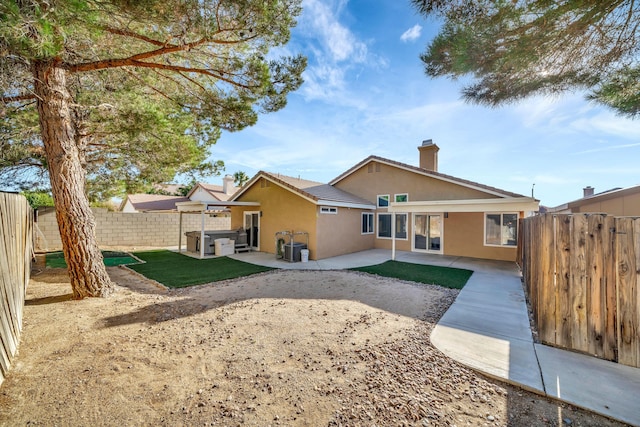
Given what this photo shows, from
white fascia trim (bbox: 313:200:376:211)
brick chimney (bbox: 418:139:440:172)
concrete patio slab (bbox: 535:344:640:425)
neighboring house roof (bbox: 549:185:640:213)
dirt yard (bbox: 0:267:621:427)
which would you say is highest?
brick chimney (bbox: 418:139:440:172)

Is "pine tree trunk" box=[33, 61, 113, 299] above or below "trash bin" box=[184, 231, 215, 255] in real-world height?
above

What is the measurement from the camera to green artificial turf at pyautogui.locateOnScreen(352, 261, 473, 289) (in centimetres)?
759

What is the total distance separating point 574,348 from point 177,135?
34.4ft

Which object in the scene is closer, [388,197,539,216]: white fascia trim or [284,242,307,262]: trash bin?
[388,197,539,216]: white fascia trim

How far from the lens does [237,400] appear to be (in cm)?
260

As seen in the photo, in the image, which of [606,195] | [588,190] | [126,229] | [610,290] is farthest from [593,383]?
[588,190]

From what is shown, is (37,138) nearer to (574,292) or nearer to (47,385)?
(47,385)

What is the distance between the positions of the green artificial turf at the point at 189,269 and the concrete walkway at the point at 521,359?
6.17 m

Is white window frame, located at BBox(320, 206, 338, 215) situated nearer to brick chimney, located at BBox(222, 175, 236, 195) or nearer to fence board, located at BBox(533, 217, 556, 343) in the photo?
fence board, located at BBox(533, 217, 556, 343)

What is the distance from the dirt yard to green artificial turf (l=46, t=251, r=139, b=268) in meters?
4.89

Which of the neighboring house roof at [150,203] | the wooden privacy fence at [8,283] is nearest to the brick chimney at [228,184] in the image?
the neighboring house roof at [150,203]

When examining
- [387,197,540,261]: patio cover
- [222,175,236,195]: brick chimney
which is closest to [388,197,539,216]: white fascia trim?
[387,197,540,261]: patio cover

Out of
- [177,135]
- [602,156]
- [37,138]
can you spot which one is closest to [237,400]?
[177,135]

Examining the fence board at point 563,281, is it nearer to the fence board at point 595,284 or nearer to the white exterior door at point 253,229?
the fence board at point 595,284
